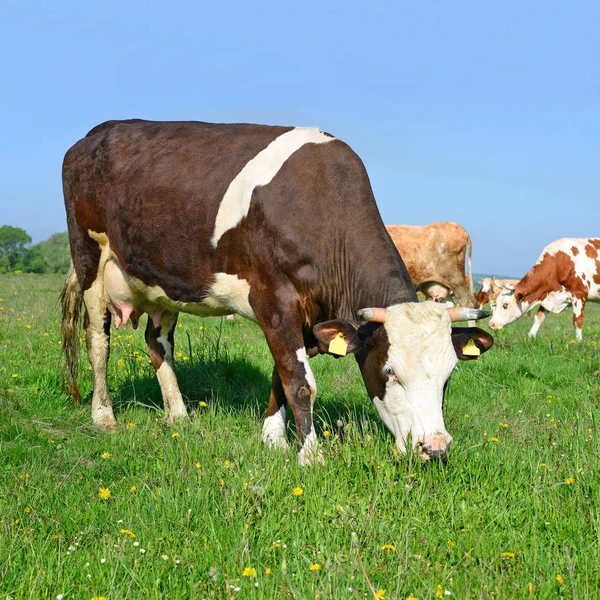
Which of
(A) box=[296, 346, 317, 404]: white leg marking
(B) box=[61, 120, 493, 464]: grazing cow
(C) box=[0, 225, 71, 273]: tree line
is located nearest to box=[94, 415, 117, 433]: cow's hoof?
(B) box=[61, 120, 493, 464]: grazing cow

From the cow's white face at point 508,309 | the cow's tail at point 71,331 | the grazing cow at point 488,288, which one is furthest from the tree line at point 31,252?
the cow's tail at point 71,331

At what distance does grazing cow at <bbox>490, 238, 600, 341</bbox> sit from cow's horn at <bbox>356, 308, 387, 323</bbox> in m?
12.6

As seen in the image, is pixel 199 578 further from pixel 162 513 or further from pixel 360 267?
pixel 360 267

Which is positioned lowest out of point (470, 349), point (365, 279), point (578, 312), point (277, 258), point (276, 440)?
point (578, 312)

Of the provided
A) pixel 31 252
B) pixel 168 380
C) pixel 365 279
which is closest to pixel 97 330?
pixel 168 380

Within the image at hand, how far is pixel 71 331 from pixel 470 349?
4708mm

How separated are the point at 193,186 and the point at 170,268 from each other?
77 cm

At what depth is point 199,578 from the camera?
129 inches

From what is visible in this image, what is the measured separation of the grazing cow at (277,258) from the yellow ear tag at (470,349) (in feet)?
0.03

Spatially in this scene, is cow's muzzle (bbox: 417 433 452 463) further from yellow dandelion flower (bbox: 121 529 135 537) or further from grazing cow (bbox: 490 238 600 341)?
grazing cow (bbox: 490 238 600 341)

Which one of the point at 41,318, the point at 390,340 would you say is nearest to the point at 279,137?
the point at 390,340

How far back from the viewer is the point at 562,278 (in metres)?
17.0

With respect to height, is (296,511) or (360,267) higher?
(360,267)

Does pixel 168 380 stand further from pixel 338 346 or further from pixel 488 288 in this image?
pixel 488 288
